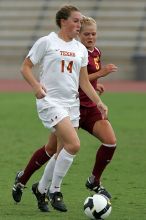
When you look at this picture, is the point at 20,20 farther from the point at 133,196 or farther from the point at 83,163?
the point at 133,196

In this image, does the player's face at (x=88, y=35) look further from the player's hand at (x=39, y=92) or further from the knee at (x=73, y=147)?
the knee at (x=73, y=147)

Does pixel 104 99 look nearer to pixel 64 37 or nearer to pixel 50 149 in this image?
pixel 50 149

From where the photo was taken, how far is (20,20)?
3341cm

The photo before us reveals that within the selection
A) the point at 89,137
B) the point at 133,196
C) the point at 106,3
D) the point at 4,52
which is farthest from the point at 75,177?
the point at 106,3

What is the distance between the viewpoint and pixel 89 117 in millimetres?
9070

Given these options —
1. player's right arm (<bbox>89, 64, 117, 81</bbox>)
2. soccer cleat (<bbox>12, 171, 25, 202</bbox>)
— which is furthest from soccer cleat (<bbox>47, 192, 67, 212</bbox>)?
player's right arm (<bbox>89, 64, 117, 81</bbox>)

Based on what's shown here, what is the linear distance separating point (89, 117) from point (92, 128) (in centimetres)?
14

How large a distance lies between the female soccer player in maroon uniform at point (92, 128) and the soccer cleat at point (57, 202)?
641 millimetres

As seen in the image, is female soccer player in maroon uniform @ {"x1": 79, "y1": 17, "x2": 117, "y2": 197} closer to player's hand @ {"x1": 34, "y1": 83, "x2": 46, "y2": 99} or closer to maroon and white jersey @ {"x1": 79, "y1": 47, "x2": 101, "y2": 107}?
maroon and white jersey @ {"x1": 79, "y1": 47, "x2": 101, "y2": 107}

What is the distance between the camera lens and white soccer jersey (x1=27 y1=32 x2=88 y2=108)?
8.11m

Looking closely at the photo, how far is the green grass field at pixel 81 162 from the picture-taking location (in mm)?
8172

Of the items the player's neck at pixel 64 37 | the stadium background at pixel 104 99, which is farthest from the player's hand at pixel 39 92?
the stadium background at pixel 104 99

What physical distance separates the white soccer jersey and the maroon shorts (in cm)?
80

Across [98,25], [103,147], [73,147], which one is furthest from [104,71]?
[98,25]
